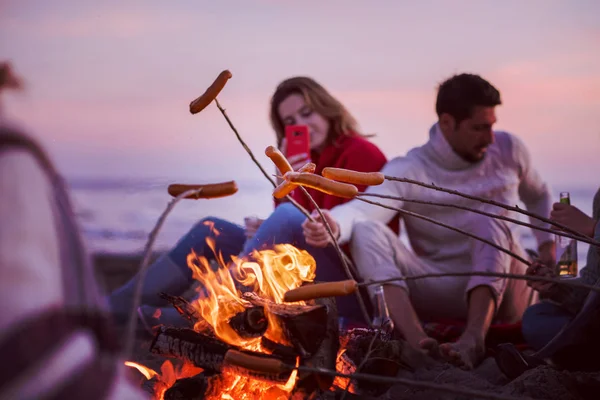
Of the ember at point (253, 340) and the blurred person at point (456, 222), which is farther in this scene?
the blurred person at point (456, 222)

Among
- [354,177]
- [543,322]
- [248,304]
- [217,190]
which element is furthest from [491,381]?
[217,190]

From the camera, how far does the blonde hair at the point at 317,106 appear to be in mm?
4121

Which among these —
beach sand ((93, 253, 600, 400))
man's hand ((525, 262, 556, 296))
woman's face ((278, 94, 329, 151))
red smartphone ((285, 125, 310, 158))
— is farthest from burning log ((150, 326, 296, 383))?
woman's face ((278, 94, 329, 151))

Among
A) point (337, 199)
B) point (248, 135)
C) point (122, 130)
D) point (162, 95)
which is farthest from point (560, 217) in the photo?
point (162, 95)

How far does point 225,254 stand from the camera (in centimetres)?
387

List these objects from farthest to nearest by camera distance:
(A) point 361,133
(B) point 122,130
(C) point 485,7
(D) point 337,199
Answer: (C) point 485,7, (B) point 122,130, (A) point 361,133, (D) point 337,199

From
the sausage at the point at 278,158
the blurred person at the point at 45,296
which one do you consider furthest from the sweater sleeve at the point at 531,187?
the blurred person at the point at 45,296

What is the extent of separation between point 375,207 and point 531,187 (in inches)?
33.8

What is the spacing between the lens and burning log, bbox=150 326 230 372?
1.97m

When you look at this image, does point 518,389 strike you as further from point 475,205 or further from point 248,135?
point 248,135

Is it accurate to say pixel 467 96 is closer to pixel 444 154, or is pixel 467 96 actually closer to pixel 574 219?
pixel 444 154

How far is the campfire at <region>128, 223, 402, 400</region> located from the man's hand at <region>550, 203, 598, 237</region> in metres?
1.03

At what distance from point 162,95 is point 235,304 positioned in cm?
354

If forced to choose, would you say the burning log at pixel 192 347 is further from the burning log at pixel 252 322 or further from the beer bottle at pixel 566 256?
the beer bottle at pixel 566 256
